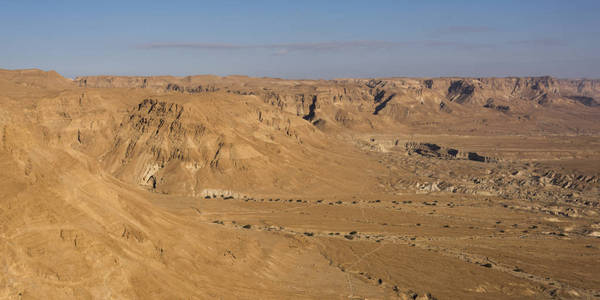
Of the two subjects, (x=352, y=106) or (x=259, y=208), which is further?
(x=352, y=106)

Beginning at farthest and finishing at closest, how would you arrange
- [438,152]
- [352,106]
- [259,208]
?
1. [352,106]
2. [438,152]
3. [259,208]

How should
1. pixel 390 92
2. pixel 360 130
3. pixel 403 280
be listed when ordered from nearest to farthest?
pixel 403 280
pixel 360 130
pixel 390 92

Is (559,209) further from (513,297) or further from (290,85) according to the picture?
(290,85)

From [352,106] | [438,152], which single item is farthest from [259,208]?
[352,106]

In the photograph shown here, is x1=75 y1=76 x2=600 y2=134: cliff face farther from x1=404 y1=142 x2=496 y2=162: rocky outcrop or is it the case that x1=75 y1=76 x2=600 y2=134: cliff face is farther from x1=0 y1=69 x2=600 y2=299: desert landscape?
x1=0 y1=69 x2=600 y2=299: desert landscape

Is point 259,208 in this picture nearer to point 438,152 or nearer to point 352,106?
point 438,152

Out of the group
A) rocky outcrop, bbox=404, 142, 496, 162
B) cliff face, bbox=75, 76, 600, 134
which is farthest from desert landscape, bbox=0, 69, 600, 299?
cliff face, bbox=75, 76, 600, 134

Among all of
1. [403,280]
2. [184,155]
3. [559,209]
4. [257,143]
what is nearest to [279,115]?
[257,143]

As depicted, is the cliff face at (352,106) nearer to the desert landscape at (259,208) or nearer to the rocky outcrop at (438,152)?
the rocky outcrop at (438,152)
